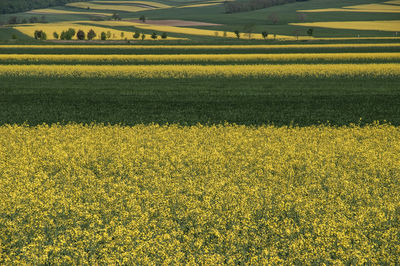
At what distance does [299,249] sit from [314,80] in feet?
95.9

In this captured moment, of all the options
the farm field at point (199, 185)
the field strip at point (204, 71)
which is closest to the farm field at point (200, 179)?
the farm field at point (199, 185)

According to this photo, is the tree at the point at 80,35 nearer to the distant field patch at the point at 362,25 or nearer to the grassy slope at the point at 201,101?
the grassy slope at the point at 201,101

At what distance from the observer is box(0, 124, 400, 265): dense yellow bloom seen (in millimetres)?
8016

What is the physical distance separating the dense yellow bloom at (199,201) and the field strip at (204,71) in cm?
2217

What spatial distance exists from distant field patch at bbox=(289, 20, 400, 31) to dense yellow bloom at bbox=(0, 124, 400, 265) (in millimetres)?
101154

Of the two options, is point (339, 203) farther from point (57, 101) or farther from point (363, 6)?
point (363, 6)

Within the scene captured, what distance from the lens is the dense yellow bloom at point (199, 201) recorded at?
26.3 feet

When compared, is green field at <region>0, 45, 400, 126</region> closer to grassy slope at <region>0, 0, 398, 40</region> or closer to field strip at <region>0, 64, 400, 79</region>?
field strip at <region>0, 64, 400, 79</region>

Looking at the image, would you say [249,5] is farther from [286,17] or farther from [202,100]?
[202,100]

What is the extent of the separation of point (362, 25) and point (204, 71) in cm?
8781

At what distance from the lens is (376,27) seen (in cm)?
10806

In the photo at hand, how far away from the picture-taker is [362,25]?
11356cm

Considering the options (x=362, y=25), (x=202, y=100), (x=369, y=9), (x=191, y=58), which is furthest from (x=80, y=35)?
(x=369, y=9)

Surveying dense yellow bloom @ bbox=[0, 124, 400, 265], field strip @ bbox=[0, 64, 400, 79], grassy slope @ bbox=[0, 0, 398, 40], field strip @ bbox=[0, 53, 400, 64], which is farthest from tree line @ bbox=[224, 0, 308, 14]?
dense yellow bloom @ bbox=[0, 124, 400, 265]
